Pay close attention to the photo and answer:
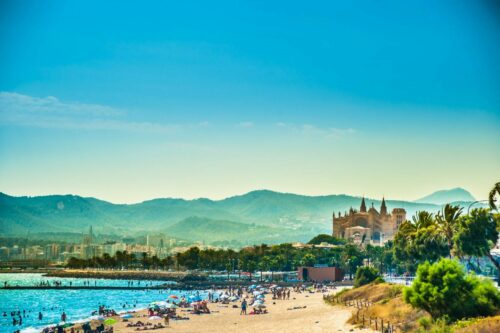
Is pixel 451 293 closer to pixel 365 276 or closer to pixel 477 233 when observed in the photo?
pixel 477 233

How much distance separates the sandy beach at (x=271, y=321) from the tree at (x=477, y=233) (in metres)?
12.0

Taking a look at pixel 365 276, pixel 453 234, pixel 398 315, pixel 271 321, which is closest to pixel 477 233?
pixel 453 234

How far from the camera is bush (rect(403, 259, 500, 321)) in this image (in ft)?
110

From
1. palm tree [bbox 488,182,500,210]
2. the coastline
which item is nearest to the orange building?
the coastline

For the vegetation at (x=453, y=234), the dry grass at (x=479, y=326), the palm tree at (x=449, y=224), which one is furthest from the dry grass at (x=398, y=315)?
the palm tree at (x=449, y=224)

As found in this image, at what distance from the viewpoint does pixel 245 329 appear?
4981 cm

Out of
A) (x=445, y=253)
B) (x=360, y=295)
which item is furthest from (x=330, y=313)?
(x=445, y=253)

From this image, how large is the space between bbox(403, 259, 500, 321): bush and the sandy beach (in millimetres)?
7899

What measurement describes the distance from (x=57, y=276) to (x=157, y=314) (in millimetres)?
149521

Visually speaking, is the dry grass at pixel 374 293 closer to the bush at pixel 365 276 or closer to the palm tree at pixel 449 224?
the bush at pixel 365 276

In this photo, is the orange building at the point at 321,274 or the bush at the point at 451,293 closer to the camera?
the bush at the point at 451,293

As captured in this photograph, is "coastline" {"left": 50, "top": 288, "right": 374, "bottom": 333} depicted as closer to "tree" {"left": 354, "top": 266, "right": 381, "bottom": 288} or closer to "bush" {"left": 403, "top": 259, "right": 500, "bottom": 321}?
"tree" {"left": 354, "top": 266, "right": 381, "bottom": 288}

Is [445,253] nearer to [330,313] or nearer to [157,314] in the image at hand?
[330,313]

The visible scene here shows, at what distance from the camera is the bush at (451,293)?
110 ft
